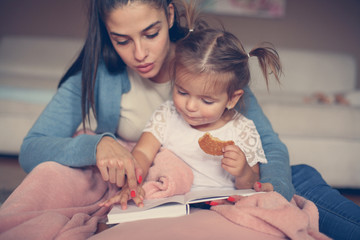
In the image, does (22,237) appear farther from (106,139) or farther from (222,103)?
(222,103)

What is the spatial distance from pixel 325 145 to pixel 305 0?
2.53m

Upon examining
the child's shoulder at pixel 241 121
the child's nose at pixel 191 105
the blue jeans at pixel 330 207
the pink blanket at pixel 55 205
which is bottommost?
the blue jeans at pixel 330 207

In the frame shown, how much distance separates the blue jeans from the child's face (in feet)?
1.35

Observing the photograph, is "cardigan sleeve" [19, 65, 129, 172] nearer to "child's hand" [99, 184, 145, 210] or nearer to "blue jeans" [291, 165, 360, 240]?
"child's hand" [99, 184, 145, 210]

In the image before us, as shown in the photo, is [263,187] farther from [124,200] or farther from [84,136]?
[84,136]

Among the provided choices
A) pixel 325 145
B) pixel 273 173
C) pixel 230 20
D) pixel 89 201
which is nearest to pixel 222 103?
pixel 273 173

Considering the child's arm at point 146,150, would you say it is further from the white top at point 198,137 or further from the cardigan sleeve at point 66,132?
the cardigan sleeve at point 66,132

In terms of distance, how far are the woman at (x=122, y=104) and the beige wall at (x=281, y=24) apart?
2.95 meters

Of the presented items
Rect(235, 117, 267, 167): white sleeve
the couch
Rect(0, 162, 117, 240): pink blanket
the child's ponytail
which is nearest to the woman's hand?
Rect(0, 162, 117, 240): pink blanket

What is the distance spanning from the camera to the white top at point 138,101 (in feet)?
4.71

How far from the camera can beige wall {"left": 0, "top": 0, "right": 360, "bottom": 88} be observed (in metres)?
4.07

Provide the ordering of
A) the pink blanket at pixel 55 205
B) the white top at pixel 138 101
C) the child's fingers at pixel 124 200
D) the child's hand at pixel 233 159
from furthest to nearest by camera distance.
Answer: the white top at pixel 138 101, the child's hand at pixel 233 159, the child's fingers at pixel 124 200, the pink blanket at pixel 55 205

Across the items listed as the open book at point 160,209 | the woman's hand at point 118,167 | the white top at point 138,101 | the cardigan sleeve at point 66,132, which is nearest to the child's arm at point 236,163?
the open book at point 160,209

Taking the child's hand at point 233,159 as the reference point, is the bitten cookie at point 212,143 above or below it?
above
